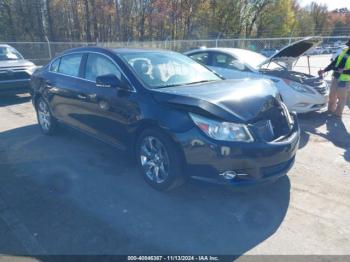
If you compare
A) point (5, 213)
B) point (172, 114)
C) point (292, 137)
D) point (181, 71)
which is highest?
point (181, 71)

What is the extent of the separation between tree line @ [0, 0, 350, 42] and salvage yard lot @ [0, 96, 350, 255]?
3017 centimetres

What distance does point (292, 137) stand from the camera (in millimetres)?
3336

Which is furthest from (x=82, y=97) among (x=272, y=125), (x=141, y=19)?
(x=141, y=19)

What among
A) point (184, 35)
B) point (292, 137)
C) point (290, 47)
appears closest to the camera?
point (292, 137)

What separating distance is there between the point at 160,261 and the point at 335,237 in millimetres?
1665

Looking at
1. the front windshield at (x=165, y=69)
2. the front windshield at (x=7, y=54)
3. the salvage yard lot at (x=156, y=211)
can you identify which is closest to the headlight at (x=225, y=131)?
the salvage yard lot at (x=156, y=211)

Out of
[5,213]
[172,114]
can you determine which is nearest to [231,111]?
[172,114]

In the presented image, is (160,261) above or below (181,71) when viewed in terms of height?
below

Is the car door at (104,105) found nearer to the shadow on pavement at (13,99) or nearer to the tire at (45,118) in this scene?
the tire at (45,118)

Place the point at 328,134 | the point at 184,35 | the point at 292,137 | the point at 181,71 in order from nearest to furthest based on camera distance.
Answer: the point at 292,137 < the point at 181,71 < the point at 328,134 < the point at 184,35

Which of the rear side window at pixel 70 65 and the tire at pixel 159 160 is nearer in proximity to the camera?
the tire at pixel 159 160

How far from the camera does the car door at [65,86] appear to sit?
15.2ft

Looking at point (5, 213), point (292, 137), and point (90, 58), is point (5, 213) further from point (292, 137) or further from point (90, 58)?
point (292, 137)

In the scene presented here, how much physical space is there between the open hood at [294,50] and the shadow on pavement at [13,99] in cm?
740
